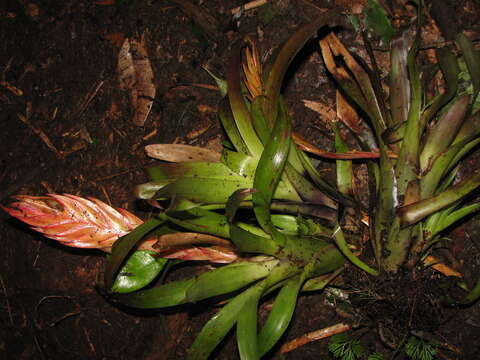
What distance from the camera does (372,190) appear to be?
1.54m

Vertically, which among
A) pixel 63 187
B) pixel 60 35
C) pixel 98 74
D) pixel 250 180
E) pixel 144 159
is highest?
pixel 60 35

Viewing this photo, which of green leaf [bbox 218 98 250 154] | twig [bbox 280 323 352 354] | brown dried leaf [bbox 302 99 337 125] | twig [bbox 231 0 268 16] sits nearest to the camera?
green leaf [bbox 218 98 250 154]

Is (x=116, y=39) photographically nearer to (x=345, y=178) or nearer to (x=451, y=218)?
(x=345, y=178)

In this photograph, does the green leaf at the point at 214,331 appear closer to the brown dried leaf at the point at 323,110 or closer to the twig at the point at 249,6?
the brown dried leaf at the point at 323,110

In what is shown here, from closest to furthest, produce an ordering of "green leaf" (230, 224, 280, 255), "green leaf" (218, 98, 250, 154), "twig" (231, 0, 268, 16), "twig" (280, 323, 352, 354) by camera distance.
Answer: "green leaf" (230, 224, 280, 255) < "green leaf" (218, 98, 250, 154) < "twig" (280, 323, 352, 354) < "twig" (231, 0, 268, 16)

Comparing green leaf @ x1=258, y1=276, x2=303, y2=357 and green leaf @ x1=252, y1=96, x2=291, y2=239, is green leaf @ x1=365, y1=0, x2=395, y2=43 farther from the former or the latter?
green leaf @ x1=258, y1=276, x2=303, y2=357

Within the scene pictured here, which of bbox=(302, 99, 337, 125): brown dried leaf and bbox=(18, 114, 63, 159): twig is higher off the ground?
bbox=(302, 99, 337, 125): brown dried leaf

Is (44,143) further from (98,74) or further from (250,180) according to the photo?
(250,180)

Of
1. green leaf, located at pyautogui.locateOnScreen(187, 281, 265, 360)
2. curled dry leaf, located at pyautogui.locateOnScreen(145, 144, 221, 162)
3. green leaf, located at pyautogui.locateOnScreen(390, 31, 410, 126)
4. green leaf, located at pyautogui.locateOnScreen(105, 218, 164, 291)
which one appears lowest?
green leaf, located at pyautogui.locateOnScreen(187, 281, 265, 360)

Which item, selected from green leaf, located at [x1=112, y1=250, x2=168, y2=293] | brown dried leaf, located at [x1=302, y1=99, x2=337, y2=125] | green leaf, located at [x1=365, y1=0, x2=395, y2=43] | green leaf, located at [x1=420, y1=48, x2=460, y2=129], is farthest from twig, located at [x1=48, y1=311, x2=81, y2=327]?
green leaf, located at [x1=365, y1=0, x2=395, y2=43]

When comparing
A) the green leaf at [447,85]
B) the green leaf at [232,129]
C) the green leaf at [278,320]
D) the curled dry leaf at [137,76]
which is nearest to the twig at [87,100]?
the curled dry leaf at [137,76]

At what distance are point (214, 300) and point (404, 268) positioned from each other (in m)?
0.74

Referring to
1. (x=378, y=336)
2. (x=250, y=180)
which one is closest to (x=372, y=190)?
(x=250, y=180)

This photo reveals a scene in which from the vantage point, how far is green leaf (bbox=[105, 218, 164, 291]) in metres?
1.35
